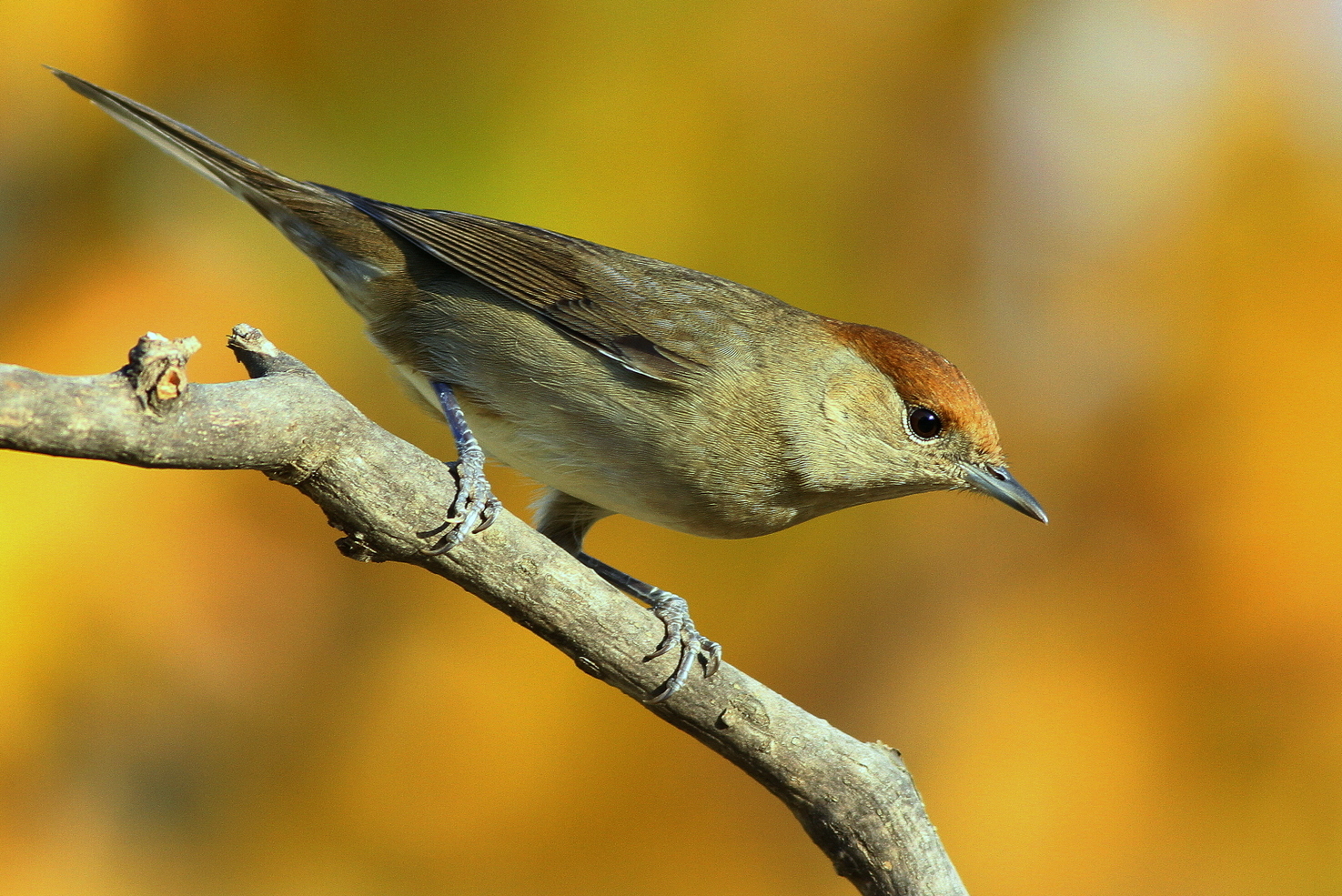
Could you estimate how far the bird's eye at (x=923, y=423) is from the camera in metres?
3.67

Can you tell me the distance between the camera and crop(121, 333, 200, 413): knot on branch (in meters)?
1.96

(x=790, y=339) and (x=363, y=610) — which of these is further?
(x=363, y=610)

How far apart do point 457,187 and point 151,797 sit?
148 inches

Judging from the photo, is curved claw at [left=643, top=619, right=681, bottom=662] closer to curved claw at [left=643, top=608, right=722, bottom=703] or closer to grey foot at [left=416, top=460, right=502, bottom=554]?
curved claw at [left=643, top=608, right=722, bottom=703]

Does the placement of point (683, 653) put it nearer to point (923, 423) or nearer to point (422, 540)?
point (422, 540)

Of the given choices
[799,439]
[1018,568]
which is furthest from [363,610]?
[1018,568]

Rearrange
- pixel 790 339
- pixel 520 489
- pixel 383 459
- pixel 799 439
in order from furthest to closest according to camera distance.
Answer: pixel 520 489 → pixel 790 339 → pixel 799 439 → pixel 383 459

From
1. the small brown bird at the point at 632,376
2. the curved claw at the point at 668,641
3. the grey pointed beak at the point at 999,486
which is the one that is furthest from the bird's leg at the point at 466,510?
the grey pointed beak at the point at 999,486

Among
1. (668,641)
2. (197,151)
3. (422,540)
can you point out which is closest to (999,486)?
(668,641)

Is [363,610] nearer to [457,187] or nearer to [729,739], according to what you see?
[457,187]

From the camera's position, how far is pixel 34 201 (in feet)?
17.9

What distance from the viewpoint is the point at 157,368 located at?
1960mm

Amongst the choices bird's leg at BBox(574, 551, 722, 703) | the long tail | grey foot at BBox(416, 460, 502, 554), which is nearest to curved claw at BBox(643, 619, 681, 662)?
bird's leg at BBox(574, 551, 722, 703)

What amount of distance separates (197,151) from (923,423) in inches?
113
